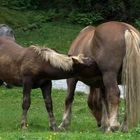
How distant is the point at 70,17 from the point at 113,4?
261cm

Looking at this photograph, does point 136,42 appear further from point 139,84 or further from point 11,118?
point 11,118

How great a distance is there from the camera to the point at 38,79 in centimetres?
1098

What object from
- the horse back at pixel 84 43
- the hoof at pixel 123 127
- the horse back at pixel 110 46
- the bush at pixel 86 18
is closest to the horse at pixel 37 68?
the horse back at pixel 110 46

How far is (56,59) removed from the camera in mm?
10711

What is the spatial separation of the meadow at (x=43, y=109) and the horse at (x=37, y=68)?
2.42ft

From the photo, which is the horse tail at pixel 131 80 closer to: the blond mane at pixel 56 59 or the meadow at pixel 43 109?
the meadow at pixel 43 109

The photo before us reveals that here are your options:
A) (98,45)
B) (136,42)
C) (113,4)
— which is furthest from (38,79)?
(113,4)

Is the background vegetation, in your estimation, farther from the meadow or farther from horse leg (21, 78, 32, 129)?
horse leg (21, 78, 32, 129)

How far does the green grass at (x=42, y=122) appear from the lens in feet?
28.8

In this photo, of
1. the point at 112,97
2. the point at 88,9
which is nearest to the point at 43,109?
the point at 112,97

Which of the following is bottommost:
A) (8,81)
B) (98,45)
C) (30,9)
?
(30,9)

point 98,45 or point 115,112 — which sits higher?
point 98,45

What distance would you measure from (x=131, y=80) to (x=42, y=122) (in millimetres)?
2867

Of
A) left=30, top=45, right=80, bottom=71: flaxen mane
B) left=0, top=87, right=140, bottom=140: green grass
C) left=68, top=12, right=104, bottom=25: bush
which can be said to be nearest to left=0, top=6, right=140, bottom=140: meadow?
left=0, top=87, right=140, bottom=140: green grass
